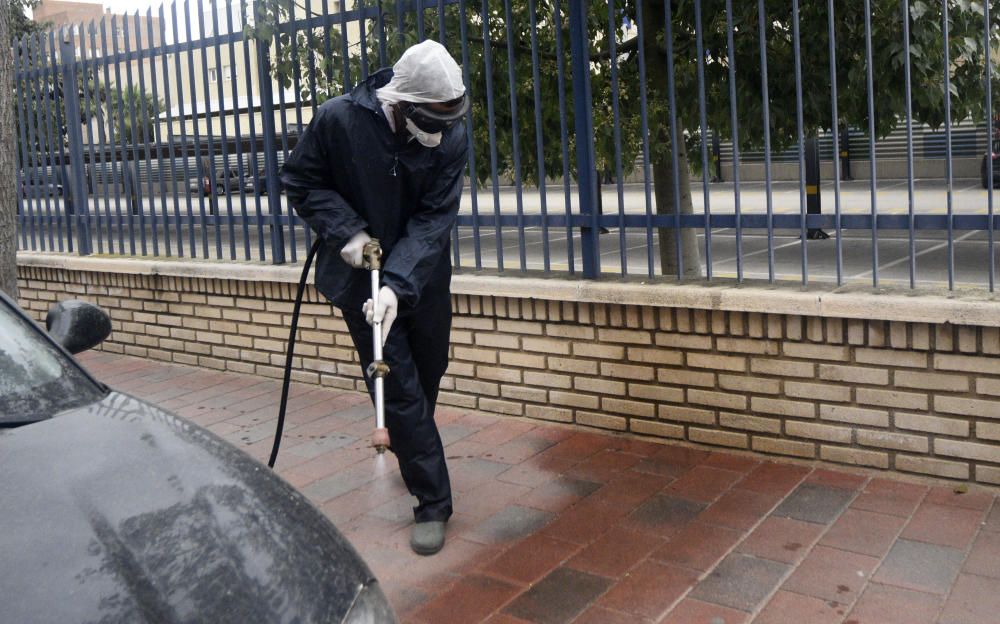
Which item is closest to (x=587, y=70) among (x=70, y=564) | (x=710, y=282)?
(x=710, y=282)

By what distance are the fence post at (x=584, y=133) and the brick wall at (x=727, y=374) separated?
28 centimetres

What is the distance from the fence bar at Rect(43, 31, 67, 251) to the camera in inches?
325

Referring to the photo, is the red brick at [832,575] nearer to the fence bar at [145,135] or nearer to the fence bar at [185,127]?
the fence bar at [185,127]

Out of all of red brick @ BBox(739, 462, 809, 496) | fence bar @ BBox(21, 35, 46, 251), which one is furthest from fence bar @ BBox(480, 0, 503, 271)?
fence bar @ BBox(21, 35, 46, 251)

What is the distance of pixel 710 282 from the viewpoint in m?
5.07

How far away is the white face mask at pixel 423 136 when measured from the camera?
3.99m

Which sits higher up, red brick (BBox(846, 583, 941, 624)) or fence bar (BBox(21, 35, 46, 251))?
fence bar (BBox(21, 35, 46, 251))

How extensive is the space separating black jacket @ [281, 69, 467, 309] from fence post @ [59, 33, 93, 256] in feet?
14.7

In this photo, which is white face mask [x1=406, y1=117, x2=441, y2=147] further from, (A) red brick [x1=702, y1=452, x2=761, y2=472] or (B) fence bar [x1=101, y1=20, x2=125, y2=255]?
(B) fence bar [x1=101, y1=20, x2=125, y2=255]

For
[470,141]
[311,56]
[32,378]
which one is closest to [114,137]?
[311,56]

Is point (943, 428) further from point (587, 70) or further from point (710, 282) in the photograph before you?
point (587, 70)

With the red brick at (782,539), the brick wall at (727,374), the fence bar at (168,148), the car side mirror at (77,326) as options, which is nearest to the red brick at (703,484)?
the brick wall at (727,374)

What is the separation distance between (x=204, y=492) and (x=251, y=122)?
4898 millimetres

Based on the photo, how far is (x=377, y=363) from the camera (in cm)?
336
